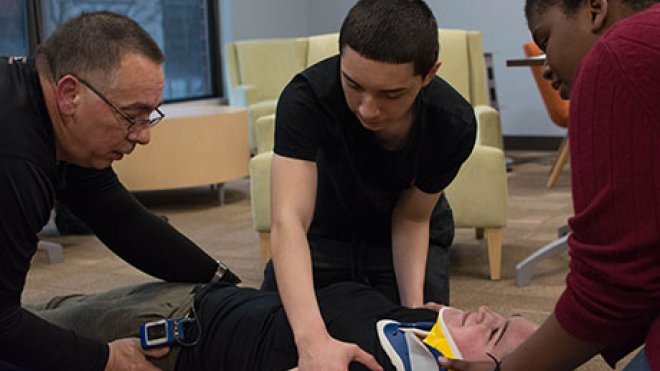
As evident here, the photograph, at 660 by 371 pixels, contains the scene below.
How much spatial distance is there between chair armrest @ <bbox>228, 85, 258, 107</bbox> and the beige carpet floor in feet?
2.31

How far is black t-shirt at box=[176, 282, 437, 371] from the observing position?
5.21ft

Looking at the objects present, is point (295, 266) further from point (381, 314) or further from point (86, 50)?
point (86, 50)

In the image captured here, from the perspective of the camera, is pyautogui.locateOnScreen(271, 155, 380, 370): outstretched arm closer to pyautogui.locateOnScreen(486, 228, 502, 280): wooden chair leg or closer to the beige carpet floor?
the beige carpet floor

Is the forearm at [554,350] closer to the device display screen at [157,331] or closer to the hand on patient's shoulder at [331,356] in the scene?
the hand on patient's shoulder at [331,356]

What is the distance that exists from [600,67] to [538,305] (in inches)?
76.3

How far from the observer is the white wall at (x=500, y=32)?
6.47m

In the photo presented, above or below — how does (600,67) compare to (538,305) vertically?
above

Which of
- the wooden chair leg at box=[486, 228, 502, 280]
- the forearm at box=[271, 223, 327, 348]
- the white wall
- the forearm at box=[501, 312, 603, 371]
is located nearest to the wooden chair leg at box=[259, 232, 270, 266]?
the wooden chair leg at box=[486, 228, 502, 280]

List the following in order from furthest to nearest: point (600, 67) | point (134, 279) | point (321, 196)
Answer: point (134, 279)
point (321, 196)
point (600, 67)

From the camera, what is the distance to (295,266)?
1629 millimetres

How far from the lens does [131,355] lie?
5.68 ft

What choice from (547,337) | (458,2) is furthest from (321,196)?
(458,2)

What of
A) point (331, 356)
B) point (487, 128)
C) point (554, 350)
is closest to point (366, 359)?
point (331, 356)

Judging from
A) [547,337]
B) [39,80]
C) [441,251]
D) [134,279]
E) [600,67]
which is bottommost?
[134,279]
